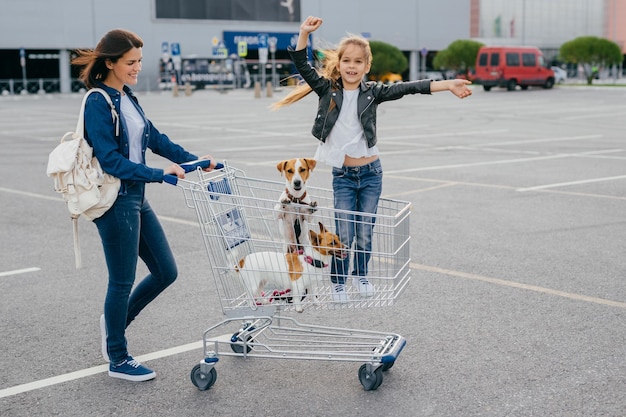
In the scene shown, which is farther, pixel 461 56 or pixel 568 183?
pixel 461 56

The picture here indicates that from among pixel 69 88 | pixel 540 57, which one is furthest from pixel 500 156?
pixel 69 88

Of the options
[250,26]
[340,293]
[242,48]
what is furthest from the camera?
[250,26]

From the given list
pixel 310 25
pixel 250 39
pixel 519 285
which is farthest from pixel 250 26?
pixel 310 25

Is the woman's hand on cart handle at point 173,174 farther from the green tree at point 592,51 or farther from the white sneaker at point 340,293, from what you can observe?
the green tree at point 592,51

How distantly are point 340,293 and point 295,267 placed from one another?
0.88 feet

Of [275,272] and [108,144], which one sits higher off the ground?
[108,144]

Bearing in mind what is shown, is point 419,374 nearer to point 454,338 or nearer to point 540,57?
point 454,338

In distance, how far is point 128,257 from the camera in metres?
4.38

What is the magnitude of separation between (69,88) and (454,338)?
54.9m

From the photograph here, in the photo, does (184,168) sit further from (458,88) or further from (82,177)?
(458,88)

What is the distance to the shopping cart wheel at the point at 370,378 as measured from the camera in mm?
4250

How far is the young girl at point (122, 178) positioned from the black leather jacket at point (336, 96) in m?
0.72

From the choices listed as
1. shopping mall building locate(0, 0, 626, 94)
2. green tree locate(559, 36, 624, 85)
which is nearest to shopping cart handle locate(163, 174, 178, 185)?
shopping mall building locate(0, 0, 626, 94)

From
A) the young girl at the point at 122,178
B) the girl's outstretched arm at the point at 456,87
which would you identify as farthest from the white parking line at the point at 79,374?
the girl's outstretched arm at the point at 456,87
